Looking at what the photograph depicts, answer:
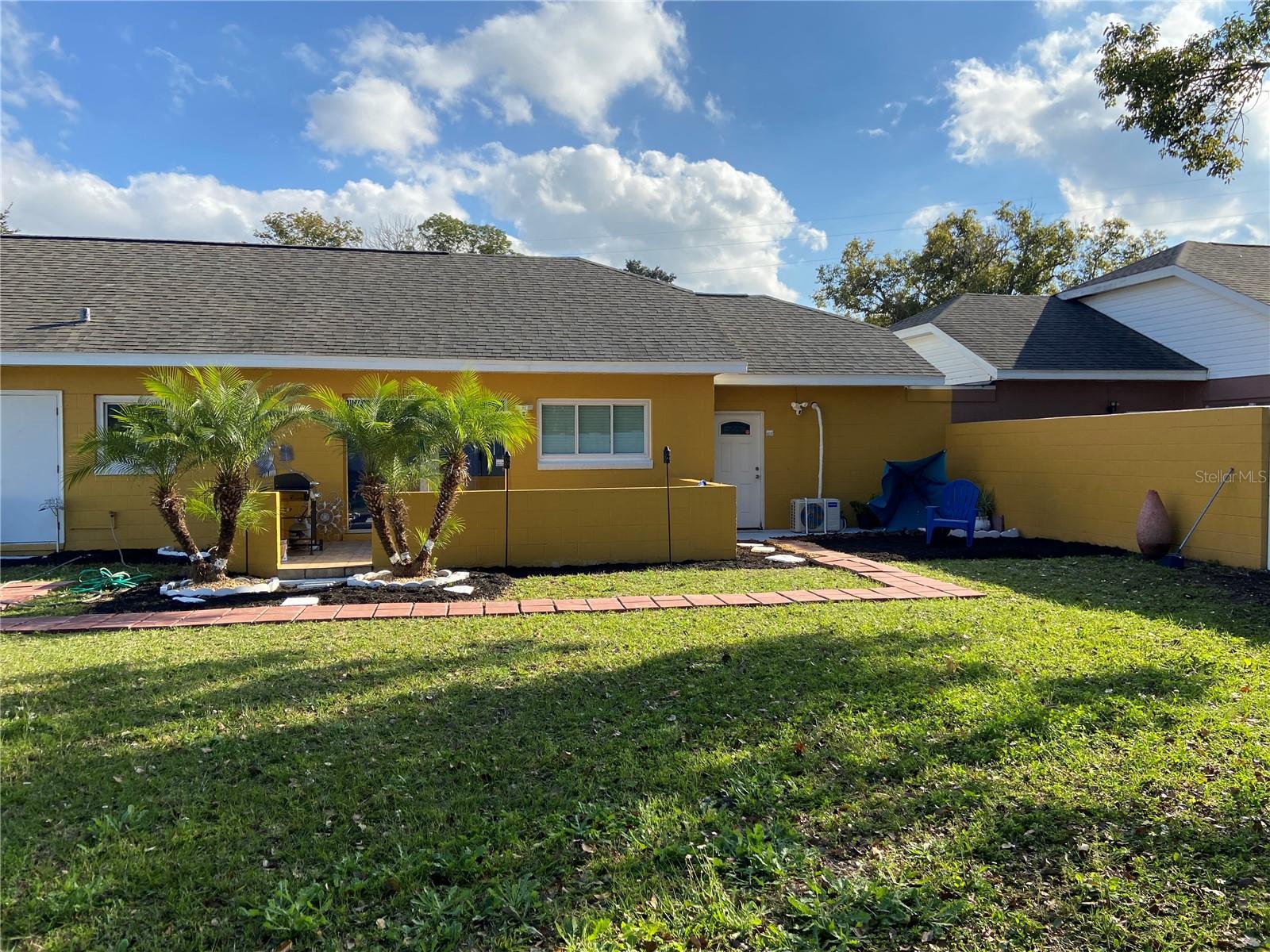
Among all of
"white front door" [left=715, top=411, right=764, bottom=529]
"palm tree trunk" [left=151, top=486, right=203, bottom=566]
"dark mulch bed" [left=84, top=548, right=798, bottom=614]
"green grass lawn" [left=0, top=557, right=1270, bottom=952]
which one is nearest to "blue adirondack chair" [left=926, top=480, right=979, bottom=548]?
"white front door" [left=715, top=411, right=764, bottom=529]

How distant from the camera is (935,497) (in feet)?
43.3

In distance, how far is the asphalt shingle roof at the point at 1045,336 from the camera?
1530 cm

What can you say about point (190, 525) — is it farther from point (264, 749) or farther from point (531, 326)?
point (264, 749)

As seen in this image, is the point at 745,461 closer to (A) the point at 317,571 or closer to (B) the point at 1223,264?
(A) the point at 317,571

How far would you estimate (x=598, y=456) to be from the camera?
472 inches

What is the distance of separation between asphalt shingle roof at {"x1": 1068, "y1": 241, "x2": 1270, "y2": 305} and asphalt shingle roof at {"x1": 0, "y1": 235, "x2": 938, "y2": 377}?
6846 mm

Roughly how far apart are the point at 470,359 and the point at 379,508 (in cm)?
341

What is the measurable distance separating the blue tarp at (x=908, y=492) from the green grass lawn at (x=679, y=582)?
4511 millimetres

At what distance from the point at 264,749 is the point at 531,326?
918 cm

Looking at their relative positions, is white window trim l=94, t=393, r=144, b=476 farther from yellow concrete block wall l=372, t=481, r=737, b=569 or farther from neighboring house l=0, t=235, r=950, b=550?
yellow concrete block wall l=372, t=481, r=737, b=569

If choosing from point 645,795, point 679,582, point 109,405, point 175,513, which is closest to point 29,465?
point 109,405

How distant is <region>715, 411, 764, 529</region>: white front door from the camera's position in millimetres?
13500

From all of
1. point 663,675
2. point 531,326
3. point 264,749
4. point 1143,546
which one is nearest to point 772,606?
point 663,675

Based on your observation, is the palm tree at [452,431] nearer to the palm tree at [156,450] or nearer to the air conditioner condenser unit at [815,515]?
the palm tree at [156,450]
